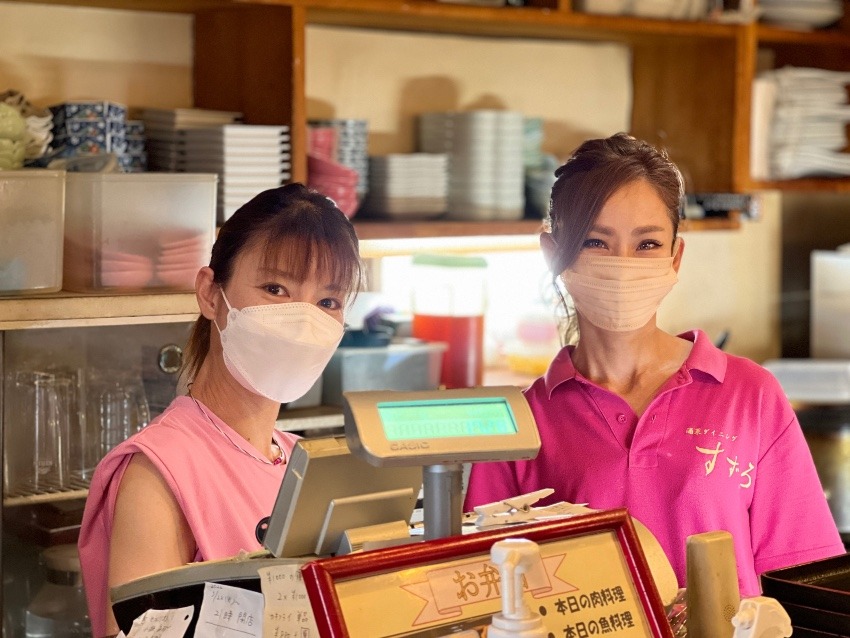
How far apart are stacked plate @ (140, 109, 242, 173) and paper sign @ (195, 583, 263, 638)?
5.74ft

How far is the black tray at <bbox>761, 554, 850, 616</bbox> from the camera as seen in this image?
1107mm

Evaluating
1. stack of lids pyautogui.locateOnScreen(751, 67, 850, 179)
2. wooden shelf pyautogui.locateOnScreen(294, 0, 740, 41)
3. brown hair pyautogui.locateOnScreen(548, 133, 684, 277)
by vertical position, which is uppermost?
wooden shelf pyautogui.locateOnScreen(294, 0, 740, 41)

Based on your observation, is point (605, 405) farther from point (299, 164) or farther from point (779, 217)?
point (779, 217)

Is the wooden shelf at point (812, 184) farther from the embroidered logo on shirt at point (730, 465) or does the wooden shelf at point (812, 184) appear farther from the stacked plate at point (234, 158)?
the embroidered logo on shirt at point (730, 465)

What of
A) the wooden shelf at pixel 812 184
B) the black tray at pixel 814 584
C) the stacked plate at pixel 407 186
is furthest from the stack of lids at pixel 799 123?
the black tray at pixel 814 584

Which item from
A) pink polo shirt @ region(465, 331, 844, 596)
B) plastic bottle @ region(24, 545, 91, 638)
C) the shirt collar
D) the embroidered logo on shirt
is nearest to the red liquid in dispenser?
plastic bottle @ region(24, 545, 91, 638)

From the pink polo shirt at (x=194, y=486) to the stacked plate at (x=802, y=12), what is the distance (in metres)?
2.71

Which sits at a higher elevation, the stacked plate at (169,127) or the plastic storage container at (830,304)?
the stacked plate at (169,127)

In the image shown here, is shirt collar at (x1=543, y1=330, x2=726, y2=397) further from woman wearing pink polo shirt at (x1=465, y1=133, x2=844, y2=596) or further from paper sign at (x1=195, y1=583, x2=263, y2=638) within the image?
paper sign at (x1=195, y1=583, x2=263, y2=638)

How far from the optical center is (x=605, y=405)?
6.20 ft

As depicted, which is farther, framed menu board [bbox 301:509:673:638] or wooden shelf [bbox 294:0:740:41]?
wooden shelf [bbox 294:0:740:41]

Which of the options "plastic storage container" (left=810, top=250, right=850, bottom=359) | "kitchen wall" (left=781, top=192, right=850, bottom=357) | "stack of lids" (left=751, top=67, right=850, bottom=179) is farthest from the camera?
"kitchen wall" (left=781, top=192, right=850, bottom=357)

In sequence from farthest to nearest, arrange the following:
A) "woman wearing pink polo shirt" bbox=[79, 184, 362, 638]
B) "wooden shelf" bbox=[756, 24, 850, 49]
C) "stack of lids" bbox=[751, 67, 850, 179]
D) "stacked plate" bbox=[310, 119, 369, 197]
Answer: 1. "stack of lids" bbox=[751, 67, 850, 179]
2. "wooden shelf" bbox=[756, 24, 850, 49]
3. "stacked plate" bbox=[310, 119, 369, 197]
4. "woman wearing pink polo shirt" bbox=[79, 184, 362, 638]

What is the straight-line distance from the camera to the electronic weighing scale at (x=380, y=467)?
1.01 meters
